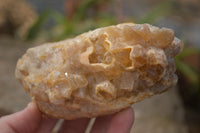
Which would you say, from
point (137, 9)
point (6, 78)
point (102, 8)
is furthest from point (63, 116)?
point (102, 8)

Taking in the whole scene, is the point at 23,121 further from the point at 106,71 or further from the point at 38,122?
the point at 106,71

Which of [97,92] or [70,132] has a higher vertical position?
[97,92]

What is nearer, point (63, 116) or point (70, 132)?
point (63, 116)

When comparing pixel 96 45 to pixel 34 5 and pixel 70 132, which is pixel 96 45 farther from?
pixel 34 5

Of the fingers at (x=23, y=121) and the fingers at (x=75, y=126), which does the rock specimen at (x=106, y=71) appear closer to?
the fingers at (x=23, y=121)

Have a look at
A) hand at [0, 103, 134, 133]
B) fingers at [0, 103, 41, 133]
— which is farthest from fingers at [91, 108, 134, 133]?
fingers at [0, 103, 41, 133]

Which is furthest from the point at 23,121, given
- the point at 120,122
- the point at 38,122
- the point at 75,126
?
the point at 120,122
